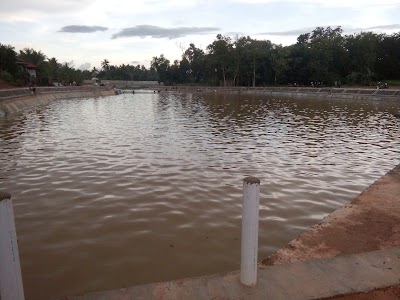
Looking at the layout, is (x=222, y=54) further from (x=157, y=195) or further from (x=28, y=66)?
(x=157, y=195)

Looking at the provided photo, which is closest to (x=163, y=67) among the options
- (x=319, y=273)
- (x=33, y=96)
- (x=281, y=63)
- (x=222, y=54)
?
(x=222, y=54)

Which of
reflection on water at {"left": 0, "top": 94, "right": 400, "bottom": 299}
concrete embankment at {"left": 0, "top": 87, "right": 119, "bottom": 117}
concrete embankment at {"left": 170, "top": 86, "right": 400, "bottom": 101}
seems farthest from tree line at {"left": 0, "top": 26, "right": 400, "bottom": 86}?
reflection on water at {"left": 0, "top": 94, "right": 400, "bottom": 299}

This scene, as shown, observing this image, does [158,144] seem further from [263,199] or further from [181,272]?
[181,272]

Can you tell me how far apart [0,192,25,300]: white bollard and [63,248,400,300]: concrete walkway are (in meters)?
0.72

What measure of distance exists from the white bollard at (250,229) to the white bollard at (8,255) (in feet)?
6.99

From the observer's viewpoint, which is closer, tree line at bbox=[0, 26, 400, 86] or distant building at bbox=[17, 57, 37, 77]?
distant building at bbox=[17, 57, 37, 77]

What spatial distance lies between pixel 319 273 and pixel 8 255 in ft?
11.1

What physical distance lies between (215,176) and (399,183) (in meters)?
4.61

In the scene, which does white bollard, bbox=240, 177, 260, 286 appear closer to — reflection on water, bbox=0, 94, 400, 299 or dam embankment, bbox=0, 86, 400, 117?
reflection on water, bbox=0, 94, 400, 299

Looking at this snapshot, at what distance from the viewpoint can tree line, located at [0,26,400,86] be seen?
59.8 meters

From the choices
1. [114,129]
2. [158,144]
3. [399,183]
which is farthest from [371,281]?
[114,129]

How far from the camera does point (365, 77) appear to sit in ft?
193

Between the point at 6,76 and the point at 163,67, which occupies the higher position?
the point at 163,67

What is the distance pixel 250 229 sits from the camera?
3322mm
